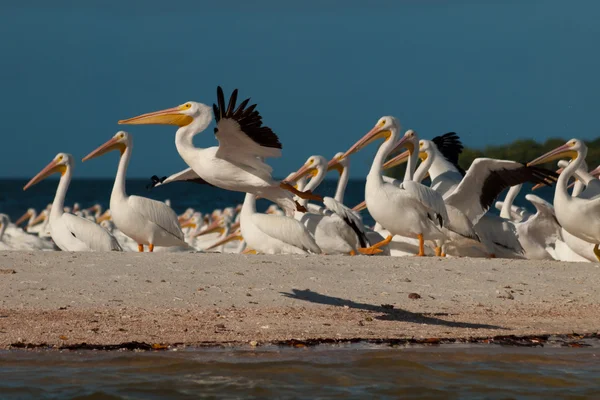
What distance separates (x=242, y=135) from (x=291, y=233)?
2.80 metres

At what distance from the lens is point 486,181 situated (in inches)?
395

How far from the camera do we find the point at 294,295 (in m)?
6.96

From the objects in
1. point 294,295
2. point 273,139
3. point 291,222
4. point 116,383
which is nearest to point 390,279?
point 294,295

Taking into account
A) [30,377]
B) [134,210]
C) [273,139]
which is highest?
[273,139]

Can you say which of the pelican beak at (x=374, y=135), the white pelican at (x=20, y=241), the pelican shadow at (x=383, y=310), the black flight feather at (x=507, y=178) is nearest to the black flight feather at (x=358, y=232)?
the black flight feather at (x=507, y=178)

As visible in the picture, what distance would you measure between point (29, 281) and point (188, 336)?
1673 millimetres

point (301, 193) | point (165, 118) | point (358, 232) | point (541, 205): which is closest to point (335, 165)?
point (358, 232)

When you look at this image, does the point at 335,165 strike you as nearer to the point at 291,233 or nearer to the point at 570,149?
the point at 570,149

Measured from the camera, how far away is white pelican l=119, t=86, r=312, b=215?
21.6ft

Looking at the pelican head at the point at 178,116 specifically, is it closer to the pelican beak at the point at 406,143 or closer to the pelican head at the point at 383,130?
the pelican head at the point at 383,130

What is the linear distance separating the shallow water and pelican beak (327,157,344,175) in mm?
6991

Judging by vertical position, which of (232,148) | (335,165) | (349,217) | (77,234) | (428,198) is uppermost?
(335,165)

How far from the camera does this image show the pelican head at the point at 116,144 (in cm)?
1140

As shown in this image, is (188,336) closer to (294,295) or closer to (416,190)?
(294,295)
